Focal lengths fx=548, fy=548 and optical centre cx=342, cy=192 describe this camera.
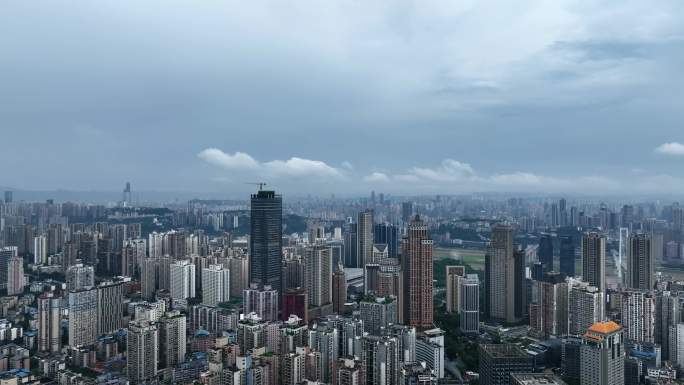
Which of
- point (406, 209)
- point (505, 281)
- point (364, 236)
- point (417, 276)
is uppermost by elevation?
point (406, 209)

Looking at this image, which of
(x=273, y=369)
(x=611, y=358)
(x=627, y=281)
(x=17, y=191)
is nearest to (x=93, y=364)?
(x=273, y=369)

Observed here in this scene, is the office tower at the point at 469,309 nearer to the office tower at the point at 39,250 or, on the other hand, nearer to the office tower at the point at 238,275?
the office tower at the point at 238,275

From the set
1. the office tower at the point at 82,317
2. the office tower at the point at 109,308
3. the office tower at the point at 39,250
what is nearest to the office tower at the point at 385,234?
the office tower at the point at 109,308

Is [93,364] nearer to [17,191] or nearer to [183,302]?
[183,302]

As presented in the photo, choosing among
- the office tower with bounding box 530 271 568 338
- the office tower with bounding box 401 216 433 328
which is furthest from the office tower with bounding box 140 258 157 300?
the office tower with bounding box 530 271 568 338

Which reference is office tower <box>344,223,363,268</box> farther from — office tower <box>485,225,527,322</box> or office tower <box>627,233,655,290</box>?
office tower <box>627,233,655,290</box>

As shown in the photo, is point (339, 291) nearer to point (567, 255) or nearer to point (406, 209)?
point (567, 255)

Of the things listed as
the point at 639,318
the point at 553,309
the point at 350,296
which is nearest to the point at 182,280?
the point at 350,296
